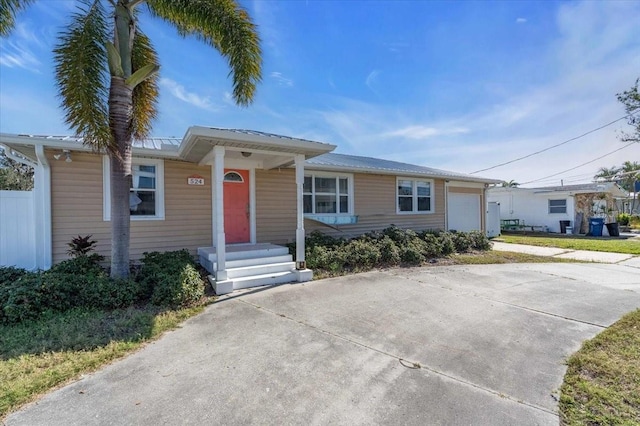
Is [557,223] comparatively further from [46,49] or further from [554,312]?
[46,49]

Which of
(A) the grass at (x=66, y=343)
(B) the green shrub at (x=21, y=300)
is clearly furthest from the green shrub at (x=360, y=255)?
(B) the green shrub at (x=21, y=300)

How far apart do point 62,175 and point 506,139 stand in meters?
23.0

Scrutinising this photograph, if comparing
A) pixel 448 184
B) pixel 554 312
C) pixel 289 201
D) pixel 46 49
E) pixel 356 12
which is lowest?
pixel 554 312

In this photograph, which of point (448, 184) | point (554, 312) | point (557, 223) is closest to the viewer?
point (554, 312)

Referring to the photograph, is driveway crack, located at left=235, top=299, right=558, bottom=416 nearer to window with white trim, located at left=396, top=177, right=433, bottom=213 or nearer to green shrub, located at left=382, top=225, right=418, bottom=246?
green shrub, located at left=382, top=225, right=418, bottom=246

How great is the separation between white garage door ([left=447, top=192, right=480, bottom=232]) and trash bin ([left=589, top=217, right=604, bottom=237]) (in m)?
8.44

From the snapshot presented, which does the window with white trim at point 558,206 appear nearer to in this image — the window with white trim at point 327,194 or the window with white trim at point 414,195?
the window with white trim at point 414,195

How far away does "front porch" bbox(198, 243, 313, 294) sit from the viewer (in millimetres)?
Answer: 6113

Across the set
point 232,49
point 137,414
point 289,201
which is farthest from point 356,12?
point 137,414

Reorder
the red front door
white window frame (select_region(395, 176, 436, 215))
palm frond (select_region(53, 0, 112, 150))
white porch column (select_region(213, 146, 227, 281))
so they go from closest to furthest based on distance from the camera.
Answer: palm frond (select_region(53, 0, 112, 150)), white porch column (select_region(213, 146, 227, 281)), the red front door, white window frame (select_region(395, 176, 436, 215))

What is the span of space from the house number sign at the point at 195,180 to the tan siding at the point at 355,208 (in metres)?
1.50

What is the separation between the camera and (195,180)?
7828 mm

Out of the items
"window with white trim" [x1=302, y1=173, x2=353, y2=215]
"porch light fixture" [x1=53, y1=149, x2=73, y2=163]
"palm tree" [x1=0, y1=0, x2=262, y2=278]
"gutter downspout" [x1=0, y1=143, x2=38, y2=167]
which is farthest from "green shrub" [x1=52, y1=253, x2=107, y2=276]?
"window with white trim" [x1=302, y1=173, x2=353, y2=215]

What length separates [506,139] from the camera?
65.7ft
